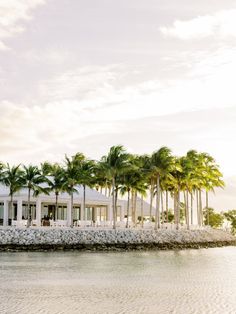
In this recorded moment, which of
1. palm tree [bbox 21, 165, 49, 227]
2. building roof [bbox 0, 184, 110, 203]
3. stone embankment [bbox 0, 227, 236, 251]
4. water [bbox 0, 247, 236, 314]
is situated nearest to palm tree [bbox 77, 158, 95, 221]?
building roof [bbox 0, 184, 110, 203]

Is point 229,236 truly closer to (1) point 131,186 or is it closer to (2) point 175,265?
(1) point 131,186

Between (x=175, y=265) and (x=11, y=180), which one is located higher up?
(x=11, y=180)

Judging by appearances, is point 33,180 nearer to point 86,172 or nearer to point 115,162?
point 86,172

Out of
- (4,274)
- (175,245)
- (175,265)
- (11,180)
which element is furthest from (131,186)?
(4,274)

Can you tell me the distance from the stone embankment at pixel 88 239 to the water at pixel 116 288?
57.7 ft

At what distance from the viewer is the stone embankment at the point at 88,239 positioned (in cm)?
5747

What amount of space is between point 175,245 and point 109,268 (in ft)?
91.8

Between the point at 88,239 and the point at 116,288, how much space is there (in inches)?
Answer: 1332

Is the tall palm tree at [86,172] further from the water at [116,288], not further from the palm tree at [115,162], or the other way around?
the water at [116,288]

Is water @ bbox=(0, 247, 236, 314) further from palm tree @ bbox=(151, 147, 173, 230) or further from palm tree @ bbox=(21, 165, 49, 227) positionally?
palm tree @ bbox=(151, 147, 173, 230)

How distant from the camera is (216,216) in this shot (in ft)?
379

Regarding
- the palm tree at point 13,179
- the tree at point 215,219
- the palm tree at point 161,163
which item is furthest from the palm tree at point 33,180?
the tree at point 215,219

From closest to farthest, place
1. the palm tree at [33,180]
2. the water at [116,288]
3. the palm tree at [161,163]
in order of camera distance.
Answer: the water at [116,288], the palm tree at [33,180], the palm tree at [161,163]

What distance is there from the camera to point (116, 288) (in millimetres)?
26281
